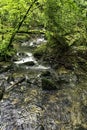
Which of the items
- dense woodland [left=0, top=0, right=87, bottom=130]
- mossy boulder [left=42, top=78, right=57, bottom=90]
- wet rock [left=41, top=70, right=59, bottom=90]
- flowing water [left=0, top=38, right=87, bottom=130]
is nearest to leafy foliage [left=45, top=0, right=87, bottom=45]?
dense woodland [left=0, top=0, right=87, bottom=130]

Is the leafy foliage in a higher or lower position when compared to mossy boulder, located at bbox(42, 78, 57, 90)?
higher

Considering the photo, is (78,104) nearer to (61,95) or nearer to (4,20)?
(61,95)

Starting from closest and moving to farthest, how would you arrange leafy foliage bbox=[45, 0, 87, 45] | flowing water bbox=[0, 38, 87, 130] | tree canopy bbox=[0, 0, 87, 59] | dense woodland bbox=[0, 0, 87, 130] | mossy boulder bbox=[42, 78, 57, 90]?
flowing water bbox=[0, 38, 87, 130]
dense woodland bbox=[0, 0, 87, 130]
mossy boulder bbox=[42, 78, 57, 90]
tree canopy bbox=[0, 0, 87, 59]
leafy foliage bbox=[45, 0, 87, 45]

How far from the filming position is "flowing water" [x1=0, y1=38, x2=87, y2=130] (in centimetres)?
1004

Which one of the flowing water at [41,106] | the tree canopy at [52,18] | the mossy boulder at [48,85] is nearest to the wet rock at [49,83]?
the mossy boulder at [48,85]

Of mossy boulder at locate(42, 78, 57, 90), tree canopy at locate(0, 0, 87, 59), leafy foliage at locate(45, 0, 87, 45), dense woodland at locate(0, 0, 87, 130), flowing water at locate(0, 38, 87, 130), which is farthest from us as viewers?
leafy foliage at locate(45, 0, 87, 45)

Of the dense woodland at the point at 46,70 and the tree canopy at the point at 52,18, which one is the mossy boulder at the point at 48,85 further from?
the tree canopy at the point at 52,18

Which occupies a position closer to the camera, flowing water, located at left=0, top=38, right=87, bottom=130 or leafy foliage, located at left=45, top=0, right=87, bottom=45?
flowing water, located at left=0, top=38, right=87, bottom=130

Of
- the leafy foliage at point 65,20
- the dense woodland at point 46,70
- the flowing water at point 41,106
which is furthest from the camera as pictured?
the leafy foliage at point 65,20

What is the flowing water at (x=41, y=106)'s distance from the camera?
10.0 meters

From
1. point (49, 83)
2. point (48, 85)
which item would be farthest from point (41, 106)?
point (49, 83)

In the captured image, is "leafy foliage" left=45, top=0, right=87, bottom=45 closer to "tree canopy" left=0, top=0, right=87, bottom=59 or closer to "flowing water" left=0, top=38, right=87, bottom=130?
"tree canopy" left=0, top=0, right=87, bottom=59

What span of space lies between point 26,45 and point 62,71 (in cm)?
704

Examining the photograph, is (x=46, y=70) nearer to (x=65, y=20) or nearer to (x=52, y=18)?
(x=52, y=18)
